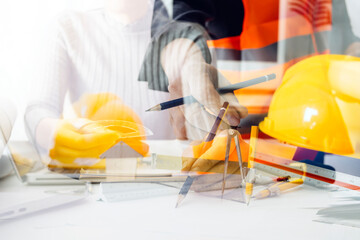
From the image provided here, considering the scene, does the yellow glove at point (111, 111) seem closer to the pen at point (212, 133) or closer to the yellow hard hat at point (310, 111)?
the pen at point (212, 133)

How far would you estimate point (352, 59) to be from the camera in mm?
A: 663

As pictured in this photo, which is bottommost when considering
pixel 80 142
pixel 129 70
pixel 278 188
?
pixel 278 188

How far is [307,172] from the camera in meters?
0.69

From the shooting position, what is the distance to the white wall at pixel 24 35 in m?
0.60

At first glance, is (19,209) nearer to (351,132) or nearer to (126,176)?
(126,176)

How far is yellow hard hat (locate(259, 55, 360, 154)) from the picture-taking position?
0.65 metres

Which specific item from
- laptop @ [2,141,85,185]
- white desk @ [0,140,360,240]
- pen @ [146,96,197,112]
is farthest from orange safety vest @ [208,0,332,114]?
laptop @ [2,141,85,185]

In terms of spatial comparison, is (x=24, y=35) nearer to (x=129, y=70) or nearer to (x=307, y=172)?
(x=129, y=70)

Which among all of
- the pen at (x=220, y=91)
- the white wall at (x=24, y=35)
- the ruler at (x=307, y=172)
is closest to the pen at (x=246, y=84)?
the pen at (x=220, y=91)

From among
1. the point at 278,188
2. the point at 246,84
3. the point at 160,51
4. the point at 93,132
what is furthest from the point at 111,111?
the point at 278,188

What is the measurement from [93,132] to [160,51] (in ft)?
0.75

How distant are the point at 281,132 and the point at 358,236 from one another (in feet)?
0.85

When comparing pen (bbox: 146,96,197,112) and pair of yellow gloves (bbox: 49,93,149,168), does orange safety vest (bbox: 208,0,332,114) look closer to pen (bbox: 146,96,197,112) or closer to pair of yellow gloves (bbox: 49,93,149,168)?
pen (bbox: 146,96,197,112)

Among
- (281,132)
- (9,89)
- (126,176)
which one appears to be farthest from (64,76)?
(281,132)
